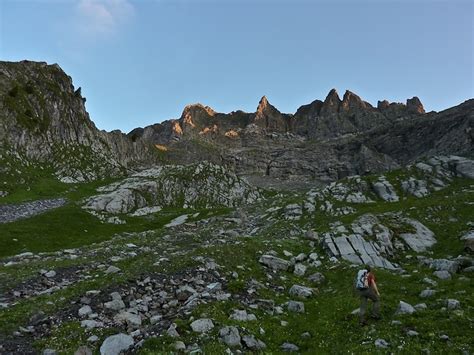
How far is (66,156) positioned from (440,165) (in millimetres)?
79956

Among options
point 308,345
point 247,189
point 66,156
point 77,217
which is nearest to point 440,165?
point 247,189

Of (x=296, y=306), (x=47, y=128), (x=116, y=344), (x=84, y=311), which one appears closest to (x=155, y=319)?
(x=116, y=344)

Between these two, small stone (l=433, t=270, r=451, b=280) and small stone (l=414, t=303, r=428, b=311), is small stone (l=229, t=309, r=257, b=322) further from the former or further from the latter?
small stone (l=433, t=270, r=451, b=280)

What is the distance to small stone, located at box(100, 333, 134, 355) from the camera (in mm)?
13054

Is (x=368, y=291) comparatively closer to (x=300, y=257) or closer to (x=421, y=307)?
(x=421, y=307)

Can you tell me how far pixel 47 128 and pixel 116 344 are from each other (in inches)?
3478

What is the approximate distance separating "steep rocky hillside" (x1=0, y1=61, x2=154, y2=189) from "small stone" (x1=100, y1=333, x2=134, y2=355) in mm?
62801

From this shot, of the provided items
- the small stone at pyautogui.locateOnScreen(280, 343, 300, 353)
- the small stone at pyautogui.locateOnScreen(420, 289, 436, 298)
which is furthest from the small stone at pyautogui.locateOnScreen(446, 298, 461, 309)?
the small stone at pyautogui.locateOnScreen(280, 343, 300, 353)

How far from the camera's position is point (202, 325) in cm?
1456

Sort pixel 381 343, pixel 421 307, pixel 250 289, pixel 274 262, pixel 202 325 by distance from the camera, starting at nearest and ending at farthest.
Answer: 1. pixel 381 343
2. pixel 202 325
3. pixel 421 307
4. pixel 250 289
5. pixel 274 262

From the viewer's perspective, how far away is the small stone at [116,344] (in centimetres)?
1305

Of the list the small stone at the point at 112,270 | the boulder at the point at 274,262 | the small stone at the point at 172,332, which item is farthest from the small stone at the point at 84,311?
the boulder at the point at 274,262

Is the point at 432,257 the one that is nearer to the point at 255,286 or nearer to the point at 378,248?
the point at 378,248

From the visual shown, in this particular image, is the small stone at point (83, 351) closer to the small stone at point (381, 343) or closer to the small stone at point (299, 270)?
the small stone at point (381, 343)
